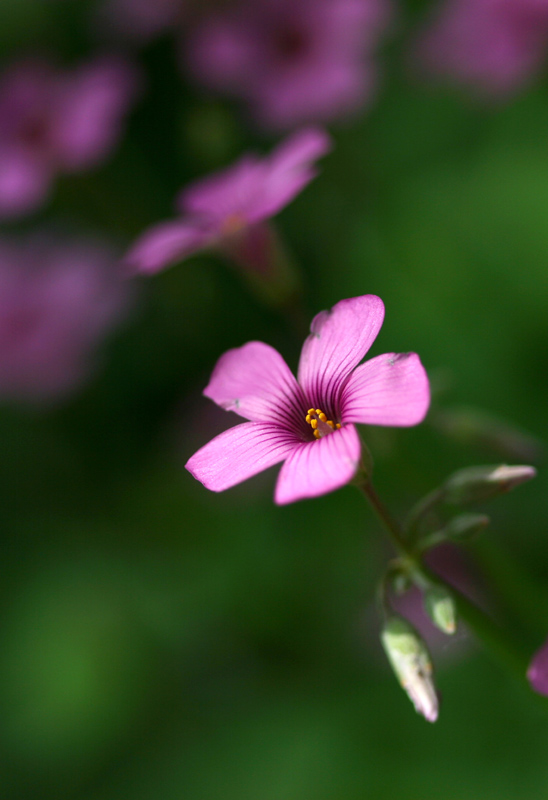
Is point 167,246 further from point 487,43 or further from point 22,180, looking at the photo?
point 487,43

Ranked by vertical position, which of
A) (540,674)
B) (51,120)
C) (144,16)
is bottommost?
(540,674)

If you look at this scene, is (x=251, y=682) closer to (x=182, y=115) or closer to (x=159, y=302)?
(x=159, y=302)

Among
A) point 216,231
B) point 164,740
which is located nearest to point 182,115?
point 216,231

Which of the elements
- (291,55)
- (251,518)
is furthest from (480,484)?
(291,55)

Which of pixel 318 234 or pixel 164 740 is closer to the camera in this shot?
pixel 164 740

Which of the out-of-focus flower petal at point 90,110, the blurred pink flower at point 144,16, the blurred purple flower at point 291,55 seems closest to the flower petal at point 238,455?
the out-of-focus flower petal at point 90,110

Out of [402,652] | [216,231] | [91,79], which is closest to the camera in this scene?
[402,652]

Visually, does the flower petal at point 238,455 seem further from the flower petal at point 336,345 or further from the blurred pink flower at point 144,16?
the blurred pink flower at point 144,16
